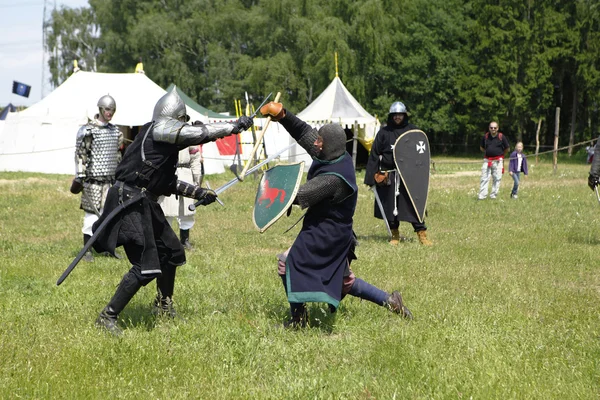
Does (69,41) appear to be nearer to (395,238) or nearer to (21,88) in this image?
(21,88)

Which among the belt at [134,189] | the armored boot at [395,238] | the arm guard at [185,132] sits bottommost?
the armored boot at [395,238]

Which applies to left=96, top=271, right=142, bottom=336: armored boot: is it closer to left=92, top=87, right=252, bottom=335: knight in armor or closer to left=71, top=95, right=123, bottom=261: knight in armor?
left=92, top=87, right=252, bottom=335: knight in armor

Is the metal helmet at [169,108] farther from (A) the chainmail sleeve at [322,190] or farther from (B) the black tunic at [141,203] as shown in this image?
(A) the chainmail sleeve at [322,190]

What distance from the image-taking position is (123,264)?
25.3 ft

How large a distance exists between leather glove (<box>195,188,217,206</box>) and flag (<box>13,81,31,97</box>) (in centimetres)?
3583

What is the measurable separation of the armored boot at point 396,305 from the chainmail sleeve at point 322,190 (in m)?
0.86

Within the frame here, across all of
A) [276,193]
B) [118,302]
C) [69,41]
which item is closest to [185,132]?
[276,193]

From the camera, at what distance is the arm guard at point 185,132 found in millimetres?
4773

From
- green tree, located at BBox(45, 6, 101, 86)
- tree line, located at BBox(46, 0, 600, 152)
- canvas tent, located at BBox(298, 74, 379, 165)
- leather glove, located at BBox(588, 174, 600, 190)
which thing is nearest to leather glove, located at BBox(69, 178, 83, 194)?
leather glove, located at BBox(588, 174, 600, 190)

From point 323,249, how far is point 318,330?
57 centimetres

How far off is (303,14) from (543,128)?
14.7 m

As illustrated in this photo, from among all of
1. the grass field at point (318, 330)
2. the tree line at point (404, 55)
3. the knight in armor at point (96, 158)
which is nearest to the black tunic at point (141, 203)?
the grass field at point (318, 330)

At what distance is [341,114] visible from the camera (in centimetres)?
2286

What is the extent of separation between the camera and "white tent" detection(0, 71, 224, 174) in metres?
20.8
